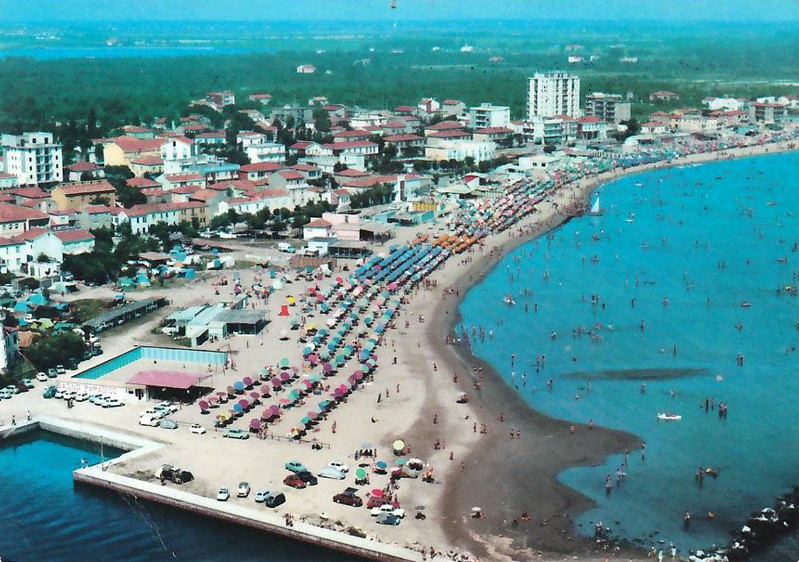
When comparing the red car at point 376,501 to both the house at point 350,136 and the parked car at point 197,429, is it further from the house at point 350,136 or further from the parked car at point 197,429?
the house at point 350,136

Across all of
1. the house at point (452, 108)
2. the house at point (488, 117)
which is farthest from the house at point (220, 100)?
the house at point (488, 117)

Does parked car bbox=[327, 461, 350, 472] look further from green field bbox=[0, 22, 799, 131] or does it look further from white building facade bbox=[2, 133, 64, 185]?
green field bbox=[0, 22, 799, 131]

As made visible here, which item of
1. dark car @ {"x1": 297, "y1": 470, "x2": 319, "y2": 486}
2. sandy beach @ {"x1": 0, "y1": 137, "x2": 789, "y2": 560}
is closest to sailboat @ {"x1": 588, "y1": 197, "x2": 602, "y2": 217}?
sandy beach @ {"x1": 0, "y1": 137, "x2": 789, "y2": 560}

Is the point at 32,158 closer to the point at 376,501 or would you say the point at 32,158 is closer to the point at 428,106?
the point at 376,501

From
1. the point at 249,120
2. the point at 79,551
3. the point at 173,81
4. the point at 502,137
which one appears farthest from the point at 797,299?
the point at 173,81

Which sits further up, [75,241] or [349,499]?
[75,241]

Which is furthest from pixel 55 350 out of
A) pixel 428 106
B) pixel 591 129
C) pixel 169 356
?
pixel 428 106

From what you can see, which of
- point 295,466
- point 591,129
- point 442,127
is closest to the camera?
point 295,466
